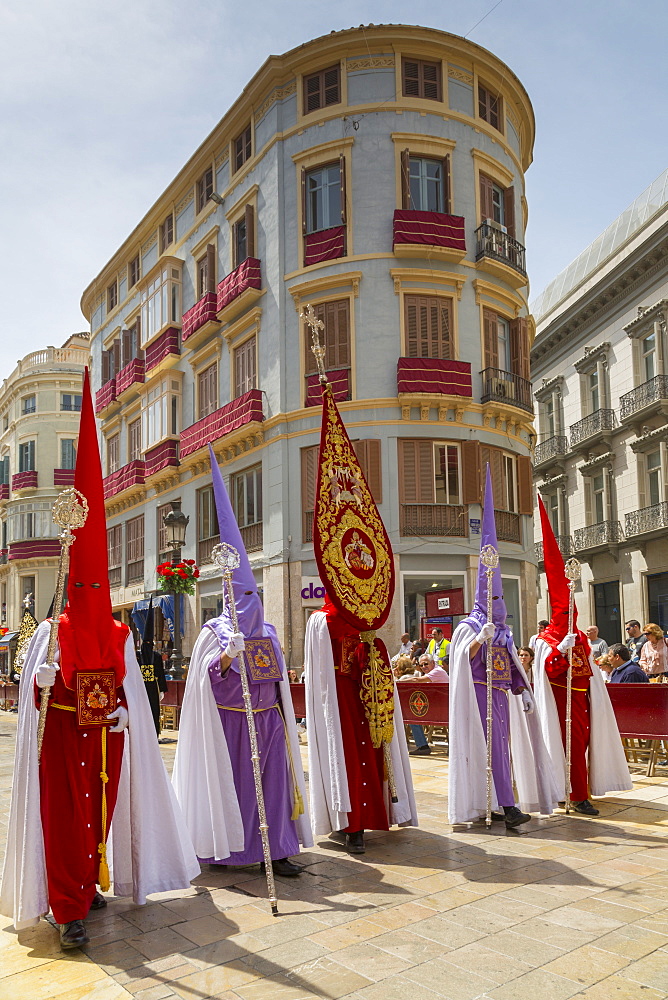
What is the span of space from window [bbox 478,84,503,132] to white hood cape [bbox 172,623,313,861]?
2086cm

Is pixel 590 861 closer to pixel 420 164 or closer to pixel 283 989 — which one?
pixel 283 989

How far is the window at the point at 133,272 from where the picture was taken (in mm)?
32403

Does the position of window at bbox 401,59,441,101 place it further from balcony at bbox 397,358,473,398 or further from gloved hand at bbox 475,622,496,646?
gloved hand at bbox 475,622,496,646

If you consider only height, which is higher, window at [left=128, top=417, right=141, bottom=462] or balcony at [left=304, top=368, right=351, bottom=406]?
window at [left=128, top=417, right=141, bottom=462]

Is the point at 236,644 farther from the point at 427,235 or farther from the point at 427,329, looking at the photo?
the point at 427,235

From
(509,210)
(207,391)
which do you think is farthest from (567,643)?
(207,391)

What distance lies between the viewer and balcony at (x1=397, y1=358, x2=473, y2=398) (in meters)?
21.1

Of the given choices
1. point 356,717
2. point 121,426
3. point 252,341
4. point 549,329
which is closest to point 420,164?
point 252,341

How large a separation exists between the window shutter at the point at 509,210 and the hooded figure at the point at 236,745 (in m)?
19.4

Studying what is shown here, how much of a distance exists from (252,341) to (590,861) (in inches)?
769

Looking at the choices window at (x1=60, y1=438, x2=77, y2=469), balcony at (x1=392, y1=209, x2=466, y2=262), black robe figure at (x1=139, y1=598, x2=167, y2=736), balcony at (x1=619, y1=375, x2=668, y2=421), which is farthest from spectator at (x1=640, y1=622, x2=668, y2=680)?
window at (x1=60, y1=438, x2=77, y2=469)

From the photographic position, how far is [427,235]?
21.6m

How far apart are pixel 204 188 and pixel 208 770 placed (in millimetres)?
24545

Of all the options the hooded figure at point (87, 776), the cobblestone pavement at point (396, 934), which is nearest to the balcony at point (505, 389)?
the cobblestone pavement at point (396, 934)
